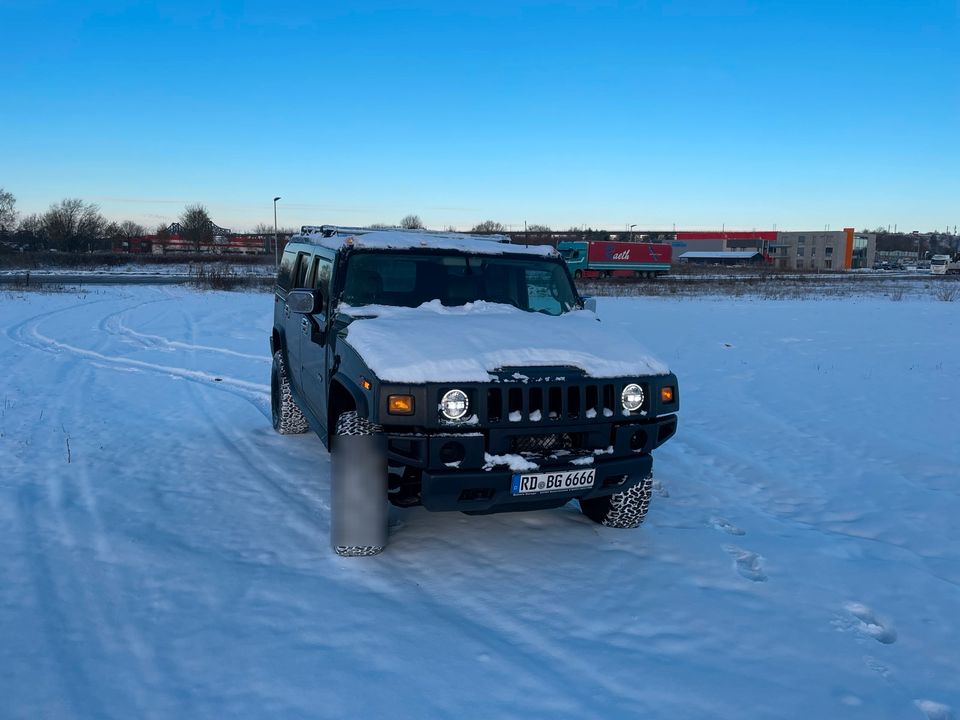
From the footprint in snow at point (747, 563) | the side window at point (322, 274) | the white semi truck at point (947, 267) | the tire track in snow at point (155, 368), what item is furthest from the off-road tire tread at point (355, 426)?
the white semi truck at point (947, 267)

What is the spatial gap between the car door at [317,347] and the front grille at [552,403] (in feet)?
5.09

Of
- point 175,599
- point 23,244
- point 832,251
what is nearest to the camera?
point 175,599

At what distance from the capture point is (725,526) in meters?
4.72

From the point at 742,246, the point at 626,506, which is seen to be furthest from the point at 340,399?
the point at 742,246

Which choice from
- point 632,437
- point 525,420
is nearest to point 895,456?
point 632,437

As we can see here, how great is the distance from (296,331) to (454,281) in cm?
169

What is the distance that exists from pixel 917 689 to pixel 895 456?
399cm

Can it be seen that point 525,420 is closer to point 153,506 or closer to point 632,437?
point 632,437

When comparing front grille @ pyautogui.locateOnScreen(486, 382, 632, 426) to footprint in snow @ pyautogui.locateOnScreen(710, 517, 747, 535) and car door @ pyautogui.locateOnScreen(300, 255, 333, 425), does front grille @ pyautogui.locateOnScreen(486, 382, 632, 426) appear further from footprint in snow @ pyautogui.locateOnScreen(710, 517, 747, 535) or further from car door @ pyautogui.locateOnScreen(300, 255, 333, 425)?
car door @ pyautogui.locateOnScreen(300, 255, 333, 425)

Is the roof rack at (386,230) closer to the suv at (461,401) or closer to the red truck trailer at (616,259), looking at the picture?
the suv at (461,401)

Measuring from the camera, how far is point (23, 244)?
75.6 metres

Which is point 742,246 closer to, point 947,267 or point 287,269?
point 947,267

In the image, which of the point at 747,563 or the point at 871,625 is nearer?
the point at 871,625

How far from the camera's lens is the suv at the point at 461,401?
3668 mm
